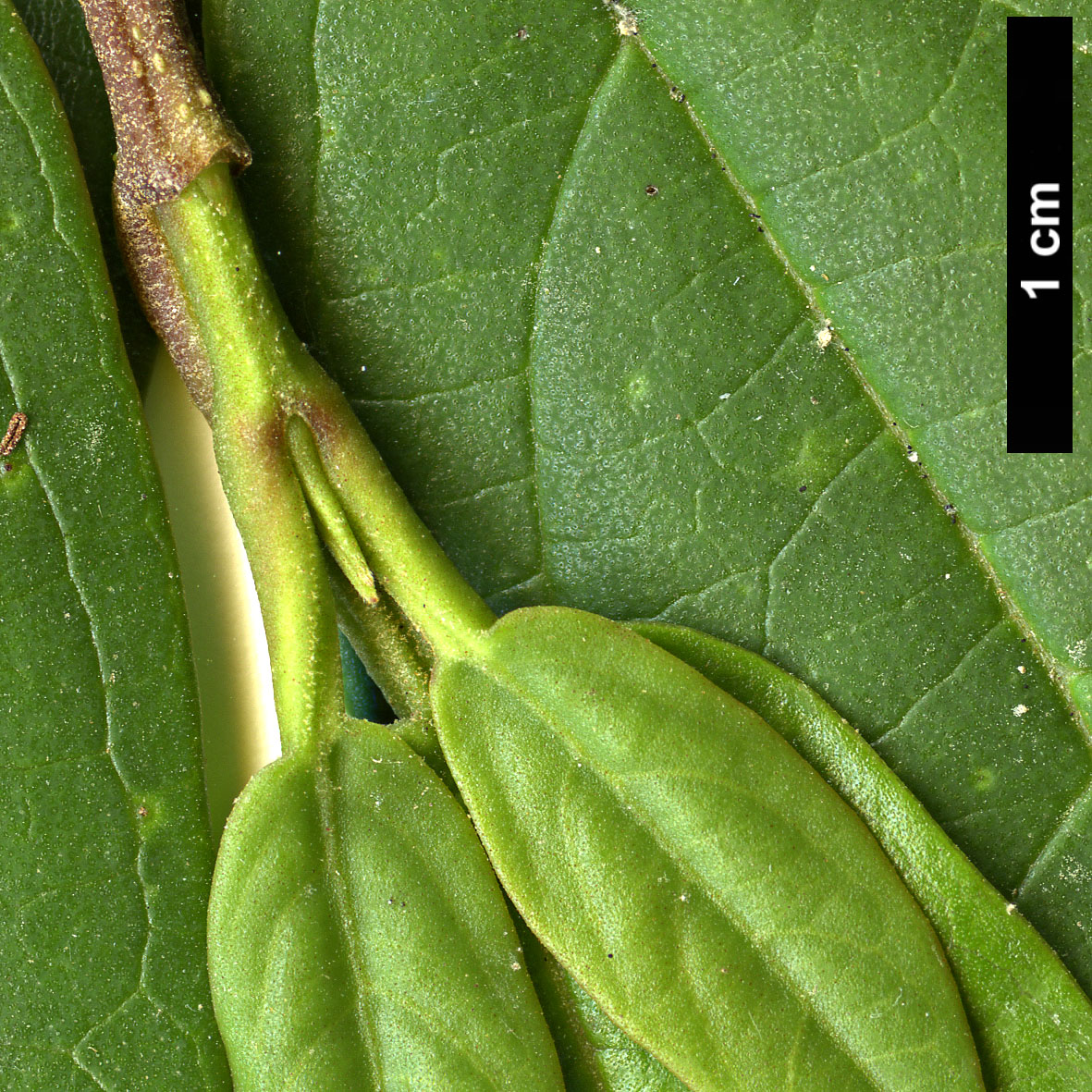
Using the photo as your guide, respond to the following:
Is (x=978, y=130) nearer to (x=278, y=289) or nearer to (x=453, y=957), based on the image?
(x=278, y=289)

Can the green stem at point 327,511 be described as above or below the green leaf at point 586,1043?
above

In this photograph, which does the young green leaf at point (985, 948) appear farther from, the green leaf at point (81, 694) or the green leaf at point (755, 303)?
the green leaf at point (81, 694)

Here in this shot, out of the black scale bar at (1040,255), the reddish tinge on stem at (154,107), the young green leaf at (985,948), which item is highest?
the reddish tinge on stem at (154,107)

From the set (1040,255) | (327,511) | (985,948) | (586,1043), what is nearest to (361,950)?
(586,1043)

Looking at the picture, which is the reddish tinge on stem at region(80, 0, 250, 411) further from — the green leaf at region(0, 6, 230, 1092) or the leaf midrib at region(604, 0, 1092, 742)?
the leaf midrib at region(604, 0, 1092, 742)

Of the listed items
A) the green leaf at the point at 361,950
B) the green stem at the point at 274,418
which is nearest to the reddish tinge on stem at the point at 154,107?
the green stem at the point at 274,418

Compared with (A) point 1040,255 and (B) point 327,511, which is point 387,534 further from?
(A) point 1040,255

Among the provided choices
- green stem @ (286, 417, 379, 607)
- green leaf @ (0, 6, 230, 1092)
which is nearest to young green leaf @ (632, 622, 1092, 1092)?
green stem @ (286, 417, 379, 607)

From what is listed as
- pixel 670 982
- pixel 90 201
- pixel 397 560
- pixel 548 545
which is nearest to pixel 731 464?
pixel 548 545
